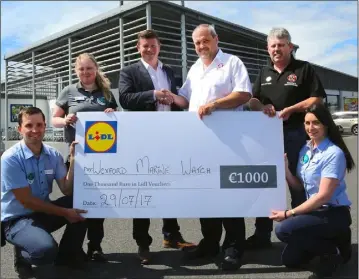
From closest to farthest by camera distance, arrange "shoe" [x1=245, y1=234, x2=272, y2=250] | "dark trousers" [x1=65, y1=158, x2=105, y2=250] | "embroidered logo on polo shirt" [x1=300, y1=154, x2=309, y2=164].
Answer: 1. "embroidered logo on polo shirt" [x1=300, y1=154, x2=309, y2=164]
2. "dark trousers" [x1=65, y1=158, x2=105, y2=250]
3. "shoe" [x1=245, y1=234, x2=272, y2=250]

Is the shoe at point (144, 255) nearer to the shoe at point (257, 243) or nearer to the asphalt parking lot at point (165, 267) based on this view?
the asphalt parking lot at point (165, 267)

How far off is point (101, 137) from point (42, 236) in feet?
3.21

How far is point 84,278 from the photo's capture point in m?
3.31

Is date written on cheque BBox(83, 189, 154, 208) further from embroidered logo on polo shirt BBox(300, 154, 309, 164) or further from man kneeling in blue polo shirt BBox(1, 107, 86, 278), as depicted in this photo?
embroidered logo on polo shirt BBox(300, 154, 309, 164)

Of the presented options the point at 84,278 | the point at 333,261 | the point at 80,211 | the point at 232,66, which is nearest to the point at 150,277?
the point at 84,278

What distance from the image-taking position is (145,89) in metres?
3.75

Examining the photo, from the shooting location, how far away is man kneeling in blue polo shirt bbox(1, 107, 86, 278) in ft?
10.6

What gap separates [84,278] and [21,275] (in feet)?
A: 1.81

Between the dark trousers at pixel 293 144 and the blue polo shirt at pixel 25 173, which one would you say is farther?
the dark trousers at pixel 293 144

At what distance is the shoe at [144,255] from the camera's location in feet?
11.9

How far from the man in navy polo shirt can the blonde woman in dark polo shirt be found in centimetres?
148

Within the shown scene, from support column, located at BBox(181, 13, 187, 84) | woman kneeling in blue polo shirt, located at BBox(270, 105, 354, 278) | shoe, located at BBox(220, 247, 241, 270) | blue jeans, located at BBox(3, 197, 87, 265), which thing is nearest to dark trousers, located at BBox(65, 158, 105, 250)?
blue jeans, located at BBox(3, 197, 87, 265)

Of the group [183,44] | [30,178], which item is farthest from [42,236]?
[183,44]

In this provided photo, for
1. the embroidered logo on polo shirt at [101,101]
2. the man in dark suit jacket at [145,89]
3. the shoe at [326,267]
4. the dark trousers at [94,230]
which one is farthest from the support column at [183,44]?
the shoe at [326,267]
